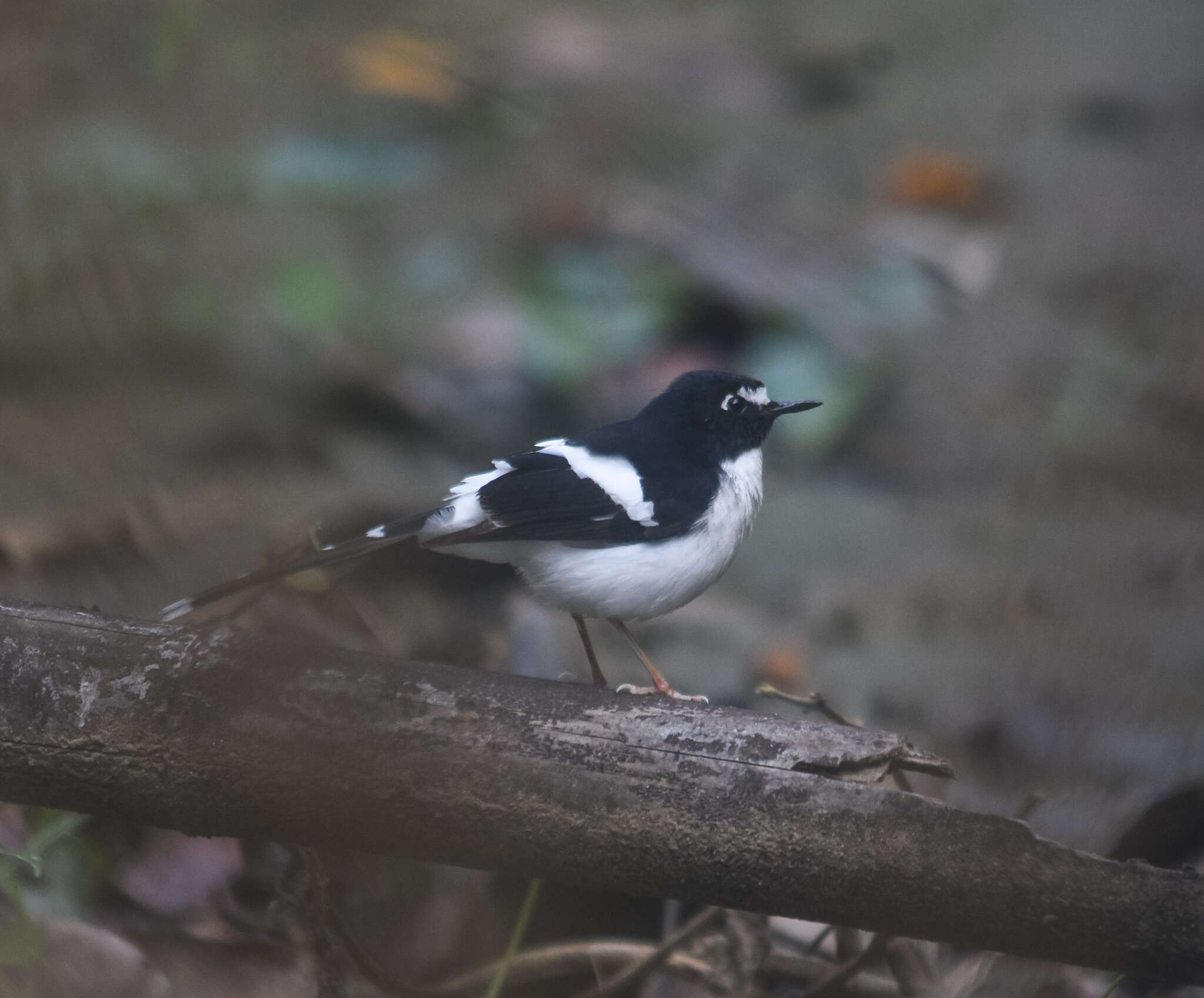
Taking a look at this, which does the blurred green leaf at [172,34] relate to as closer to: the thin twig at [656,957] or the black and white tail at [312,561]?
the black and white tail at [312,561]

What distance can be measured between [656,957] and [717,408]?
103cm

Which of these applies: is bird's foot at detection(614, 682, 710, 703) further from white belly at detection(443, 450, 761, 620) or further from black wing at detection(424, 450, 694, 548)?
black wing at detection(424, 450, 694, 548)

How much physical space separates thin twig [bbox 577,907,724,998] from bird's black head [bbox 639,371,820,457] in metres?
0.87

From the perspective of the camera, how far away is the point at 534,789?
1.89 meters

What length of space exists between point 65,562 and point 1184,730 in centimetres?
260

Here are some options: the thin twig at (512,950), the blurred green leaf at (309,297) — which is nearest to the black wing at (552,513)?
the thin twig at (512,950)

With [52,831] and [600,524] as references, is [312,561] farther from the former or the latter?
[52,831]

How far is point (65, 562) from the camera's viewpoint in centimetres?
304

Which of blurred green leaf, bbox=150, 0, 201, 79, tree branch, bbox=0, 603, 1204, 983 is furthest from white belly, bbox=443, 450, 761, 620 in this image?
blurred green leaf, bbox=150, 0, 201, 79

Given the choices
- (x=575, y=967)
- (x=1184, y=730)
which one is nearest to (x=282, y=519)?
(x=575, y=967)

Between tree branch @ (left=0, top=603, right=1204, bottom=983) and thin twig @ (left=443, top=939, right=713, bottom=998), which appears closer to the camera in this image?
tree branch @ (left=0, top=603, right=1204, bottom=983)

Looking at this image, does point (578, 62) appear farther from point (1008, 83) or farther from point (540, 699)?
point (540, 699)

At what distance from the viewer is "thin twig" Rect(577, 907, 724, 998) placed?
235 cm

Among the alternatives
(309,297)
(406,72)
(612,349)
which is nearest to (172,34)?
(309,297)
